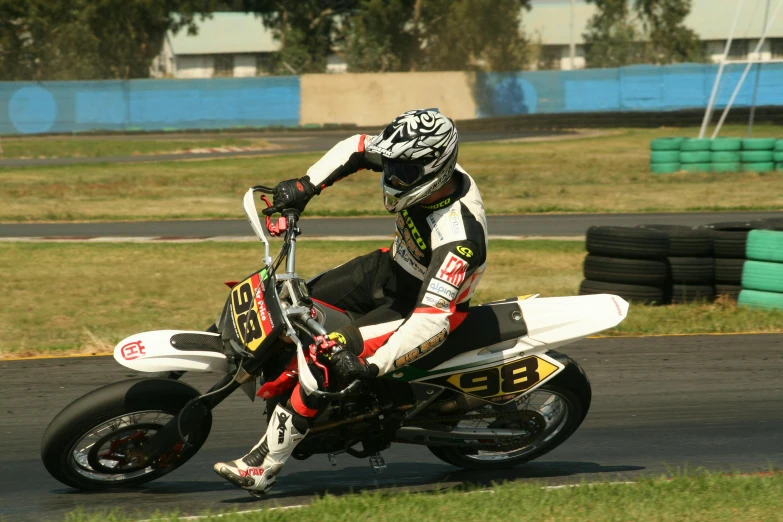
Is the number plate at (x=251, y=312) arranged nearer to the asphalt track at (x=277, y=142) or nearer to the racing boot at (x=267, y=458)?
the racing boot at (x=267, y=458)

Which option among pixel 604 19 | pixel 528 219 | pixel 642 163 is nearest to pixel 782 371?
pixel 528 219

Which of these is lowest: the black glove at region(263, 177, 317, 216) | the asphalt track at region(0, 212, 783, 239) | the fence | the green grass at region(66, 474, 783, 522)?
the asphalt track at region(0, 212, 783, 239)

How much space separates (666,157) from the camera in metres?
27.1

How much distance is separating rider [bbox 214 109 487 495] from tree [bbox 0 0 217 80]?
56.2m

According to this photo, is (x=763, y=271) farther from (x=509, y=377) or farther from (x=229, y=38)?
(x=229, y=38)

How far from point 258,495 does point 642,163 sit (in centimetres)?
2683

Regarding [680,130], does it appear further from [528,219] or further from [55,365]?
[55,365]

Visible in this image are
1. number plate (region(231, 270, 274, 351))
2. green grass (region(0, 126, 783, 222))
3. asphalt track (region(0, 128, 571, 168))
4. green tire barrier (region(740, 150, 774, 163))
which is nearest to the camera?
number plate (region(231, 270, 274, 351))

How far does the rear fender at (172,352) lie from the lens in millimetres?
4789

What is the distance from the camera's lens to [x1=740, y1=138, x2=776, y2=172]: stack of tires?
86.5ft

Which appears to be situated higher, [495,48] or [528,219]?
[495,48]

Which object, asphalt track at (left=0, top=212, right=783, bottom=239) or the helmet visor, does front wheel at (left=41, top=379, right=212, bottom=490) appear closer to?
the helmet visor

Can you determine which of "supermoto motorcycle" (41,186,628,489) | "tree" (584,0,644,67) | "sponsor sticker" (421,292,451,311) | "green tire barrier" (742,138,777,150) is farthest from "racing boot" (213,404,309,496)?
"tree" (584,0,644,67)

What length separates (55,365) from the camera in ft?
26.3
